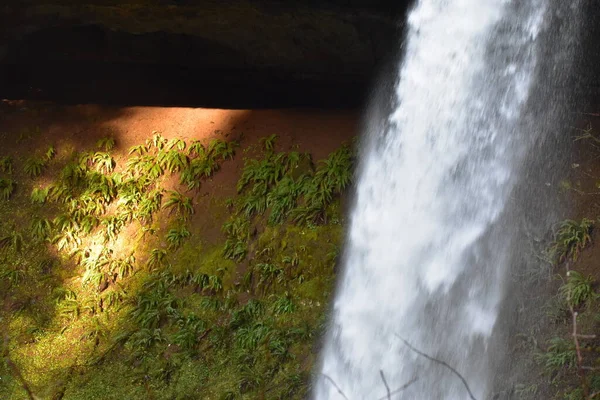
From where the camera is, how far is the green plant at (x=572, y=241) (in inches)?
359

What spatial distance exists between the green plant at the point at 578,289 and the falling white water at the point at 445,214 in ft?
2.57

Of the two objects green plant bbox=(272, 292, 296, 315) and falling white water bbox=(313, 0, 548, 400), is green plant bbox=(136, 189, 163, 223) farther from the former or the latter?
falling white water bbox=(313, 0, 548, 400)

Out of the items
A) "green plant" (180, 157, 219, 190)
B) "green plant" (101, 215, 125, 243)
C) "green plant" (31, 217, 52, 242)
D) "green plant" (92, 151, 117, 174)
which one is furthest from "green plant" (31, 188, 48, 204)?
"green plant" (180, 157, 219, 190)

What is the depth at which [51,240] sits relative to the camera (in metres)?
12.4

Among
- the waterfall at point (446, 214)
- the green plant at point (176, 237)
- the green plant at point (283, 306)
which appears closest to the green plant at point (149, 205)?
the green plant at point (176, 237)

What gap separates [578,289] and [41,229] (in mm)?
8434

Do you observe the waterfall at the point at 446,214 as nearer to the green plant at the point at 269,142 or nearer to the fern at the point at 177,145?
the green plant at the point at 269,142

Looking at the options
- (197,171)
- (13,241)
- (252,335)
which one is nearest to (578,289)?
(252,335)

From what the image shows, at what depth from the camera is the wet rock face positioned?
10.7m

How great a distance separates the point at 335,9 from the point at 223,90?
3.33 m

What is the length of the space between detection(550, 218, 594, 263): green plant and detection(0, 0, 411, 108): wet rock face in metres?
3.57

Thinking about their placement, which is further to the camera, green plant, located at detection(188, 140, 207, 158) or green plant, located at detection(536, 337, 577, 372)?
green plant, located at detection(188, 140, 207, 158)

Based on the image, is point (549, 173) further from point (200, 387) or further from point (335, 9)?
point (200, 387)

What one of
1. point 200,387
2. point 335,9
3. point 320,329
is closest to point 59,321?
point 200,387
